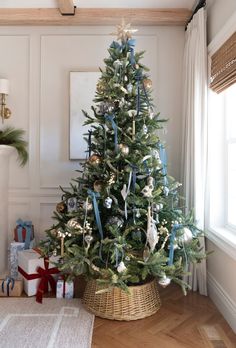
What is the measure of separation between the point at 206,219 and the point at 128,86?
1.30m

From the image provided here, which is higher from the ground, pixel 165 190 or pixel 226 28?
pixel 226 28

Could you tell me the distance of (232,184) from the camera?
8.12ft

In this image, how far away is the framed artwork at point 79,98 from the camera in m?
3.07

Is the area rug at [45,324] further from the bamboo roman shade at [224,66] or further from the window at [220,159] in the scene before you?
the bamboo roman shade at [224,66]

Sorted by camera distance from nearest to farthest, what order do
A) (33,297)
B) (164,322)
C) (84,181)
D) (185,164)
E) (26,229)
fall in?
1. (164,322)
2. (84,181)
3. (33,297)
4. (185,164)
5. (26,229)

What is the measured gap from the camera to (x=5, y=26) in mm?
3104

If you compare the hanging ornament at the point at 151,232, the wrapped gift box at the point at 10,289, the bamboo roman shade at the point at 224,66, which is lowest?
the wrapped gift box at the point at 10,289

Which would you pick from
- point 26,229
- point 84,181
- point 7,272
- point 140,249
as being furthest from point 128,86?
point 7,272

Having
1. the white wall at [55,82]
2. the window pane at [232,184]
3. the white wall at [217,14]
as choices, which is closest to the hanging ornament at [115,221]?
the window pane at [232,184]

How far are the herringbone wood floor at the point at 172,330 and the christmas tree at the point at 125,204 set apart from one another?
12.0 inches

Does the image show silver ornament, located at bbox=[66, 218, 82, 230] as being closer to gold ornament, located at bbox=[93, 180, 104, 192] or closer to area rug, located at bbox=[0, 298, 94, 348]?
gold ornament, located at bbox=[93, 180, 104, 192]

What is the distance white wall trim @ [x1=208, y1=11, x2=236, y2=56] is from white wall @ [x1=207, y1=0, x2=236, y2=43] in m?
0.08

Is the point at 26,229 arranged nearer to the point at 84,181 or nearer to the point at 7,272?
the point at 7,272

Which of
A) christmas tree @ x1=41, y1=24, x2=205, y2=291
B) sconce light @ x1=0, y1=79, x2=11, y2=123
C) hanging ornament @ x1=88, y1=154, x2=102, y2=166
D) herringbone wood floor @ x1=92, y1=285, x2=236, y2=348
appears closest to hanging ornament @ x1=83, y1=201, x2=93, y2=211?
christmas tree @ x1=41, y1=24, x2=205, y2=291
